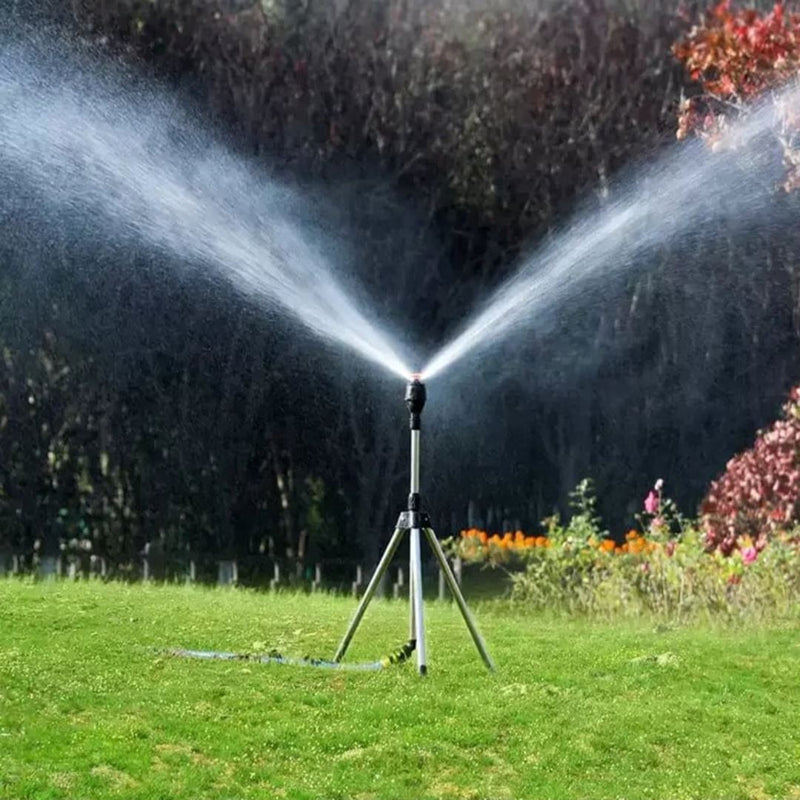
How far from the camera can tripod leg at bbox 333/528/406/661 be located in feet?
24.7

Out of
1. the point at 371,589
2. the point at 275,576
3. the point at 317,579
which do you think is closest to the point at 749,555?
the point at 371,589

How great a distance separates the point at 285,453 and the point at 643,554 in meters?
4.87

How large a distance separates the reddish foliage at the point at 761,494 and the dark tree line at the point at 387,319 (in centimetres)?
476

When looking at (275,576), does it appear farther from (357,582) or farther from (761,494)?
(761,494)

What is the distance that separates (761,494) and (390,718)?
5966 mm

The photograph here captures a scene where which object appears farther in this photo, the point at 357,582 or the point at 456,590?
the point at 357,582

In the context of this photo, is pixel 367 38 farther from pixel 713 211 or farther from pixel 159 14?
pixel 713 211

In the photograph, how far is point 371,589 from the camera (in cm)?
758

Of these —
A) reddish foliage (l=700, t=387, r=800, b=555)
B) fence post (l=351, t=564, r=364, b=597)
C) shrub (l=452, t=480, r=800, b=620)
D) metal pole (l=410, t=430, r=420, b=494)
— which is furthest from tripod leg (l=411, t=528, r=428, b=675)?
fence post (l=351, t=564, r=364, b=597)

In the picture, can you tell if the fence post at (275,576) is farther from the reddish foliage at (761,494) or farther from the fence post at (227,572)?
the reddish foliage at (761,494)

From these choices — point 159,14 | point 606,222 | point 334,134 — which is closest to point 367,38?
point 334,134

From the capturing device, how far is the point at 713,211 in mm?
17312

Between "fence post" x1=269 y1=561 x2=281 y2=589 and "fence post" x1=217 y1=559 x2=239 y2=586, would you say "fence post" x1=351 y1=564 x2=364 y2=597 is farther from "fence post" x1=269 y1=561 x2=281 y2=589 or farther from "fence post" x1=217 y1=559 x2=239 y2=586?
"fence post" x1=217 y1=559 x2=239 y2=586

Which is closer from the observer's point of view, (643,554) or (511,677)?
(511,677)
